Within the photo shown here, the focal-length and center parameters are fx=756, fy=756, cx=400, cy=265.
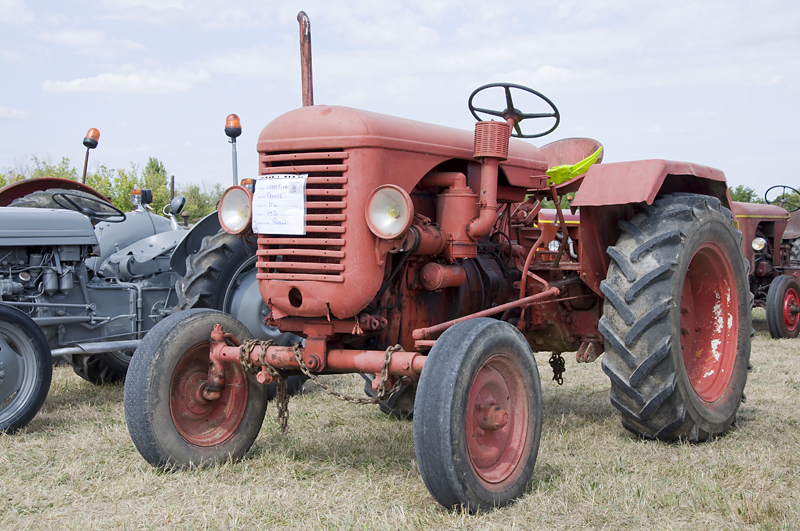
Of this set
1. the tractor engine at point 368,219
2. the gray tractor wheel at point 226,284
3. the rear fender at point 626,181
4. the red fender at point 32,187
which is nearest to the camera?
the tractor engine at point 368,219

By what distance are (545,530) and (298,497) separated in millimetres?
979

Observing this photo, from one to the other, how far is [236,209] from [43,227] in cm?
242

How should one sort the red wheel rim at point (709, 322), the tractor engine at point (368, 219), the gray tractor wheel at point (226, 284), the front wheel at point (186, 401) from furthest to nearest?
1. the gray tractor wheel at point (226, 284)
2. the red wheel rim at point (709, 322)
3. the front wheel at point (186, 401)
4. the tractor engine at point (368, 219)

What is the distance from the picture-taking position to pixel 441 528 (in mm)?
2658

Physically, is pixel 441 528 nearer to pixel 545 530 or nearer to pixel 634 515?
pixel 545 530

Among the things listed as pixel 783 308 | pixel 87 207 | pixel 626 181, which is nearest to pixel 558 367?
pixel 626 181

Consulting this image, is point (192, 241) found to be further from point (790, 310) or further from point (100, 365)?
point (790, 310)

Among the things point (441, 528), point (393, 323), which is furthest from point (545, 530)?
point (393, 323)

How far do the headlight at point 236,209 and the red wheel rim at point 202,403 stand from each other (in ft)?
1.89

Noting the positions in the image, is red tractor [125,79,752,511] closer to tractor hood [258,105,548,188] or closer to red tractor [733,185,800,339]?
tractor hood [258,105,548,188]

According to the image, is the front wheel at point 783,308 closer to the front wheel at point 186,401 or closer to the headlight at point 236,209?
the front wheel at point 186,401

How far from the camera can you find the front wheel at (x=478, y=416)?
2.67 metres

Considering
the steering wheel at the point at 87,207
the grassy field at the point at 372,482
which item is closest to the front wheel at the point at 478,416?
the grassy field at the point at 372,482

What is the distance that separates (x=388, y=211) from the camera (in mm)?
3055
